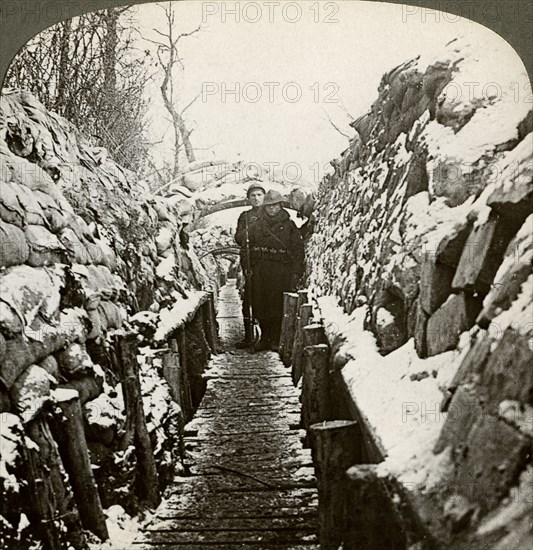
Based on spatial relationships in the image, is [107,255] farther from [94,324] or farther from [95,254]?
[94,324]

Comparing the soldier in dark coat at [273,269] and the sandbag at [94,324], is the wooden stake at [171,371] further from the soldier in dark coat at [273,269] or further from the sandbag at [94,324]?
the soldier in dark coat at [273,269]

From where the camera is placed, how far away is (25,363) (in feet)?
6.64

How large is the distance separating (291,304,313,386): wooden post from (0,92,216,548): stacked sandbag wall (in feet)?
3.77

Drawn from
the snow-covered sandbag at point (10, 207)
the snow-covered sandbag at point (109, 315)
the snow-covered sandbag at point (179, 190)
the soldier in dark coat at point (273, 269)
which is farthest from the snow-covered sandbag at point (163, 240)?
the snow-covered sandbag at point (10, 207)

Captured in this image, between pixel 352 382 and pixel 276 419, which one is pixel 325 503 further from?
pixel 276 419

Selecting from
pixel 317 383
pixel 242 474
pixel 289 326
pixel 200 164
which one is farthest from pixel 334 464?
pixel 289 326

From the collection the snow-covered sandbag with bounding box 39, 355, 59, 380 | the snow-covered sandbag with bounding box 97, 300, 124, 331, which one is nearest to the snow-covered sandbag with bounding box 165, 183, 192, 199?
the snow-covered sandbag with bounding box 97, 300, 124, 331

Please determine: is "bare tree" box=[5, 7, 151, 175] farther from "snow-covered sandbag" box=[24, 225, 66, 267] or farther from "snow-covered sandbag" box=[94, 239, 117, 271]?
"snow-covered sandbag" box=[24, 225, 66, 267]

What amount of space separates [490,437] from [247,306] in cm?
537

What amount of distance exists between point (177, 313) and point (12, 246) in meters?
2.23

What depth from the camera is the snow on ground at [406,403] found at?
1408 millimetres

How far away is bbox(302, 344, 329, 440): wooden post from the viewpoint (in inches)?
125

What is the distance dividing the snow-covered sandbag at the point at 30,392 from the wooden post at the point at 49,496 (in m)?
0.05

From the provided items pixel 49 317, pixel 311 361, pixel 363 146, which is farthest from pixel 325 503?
pixel 363 146
